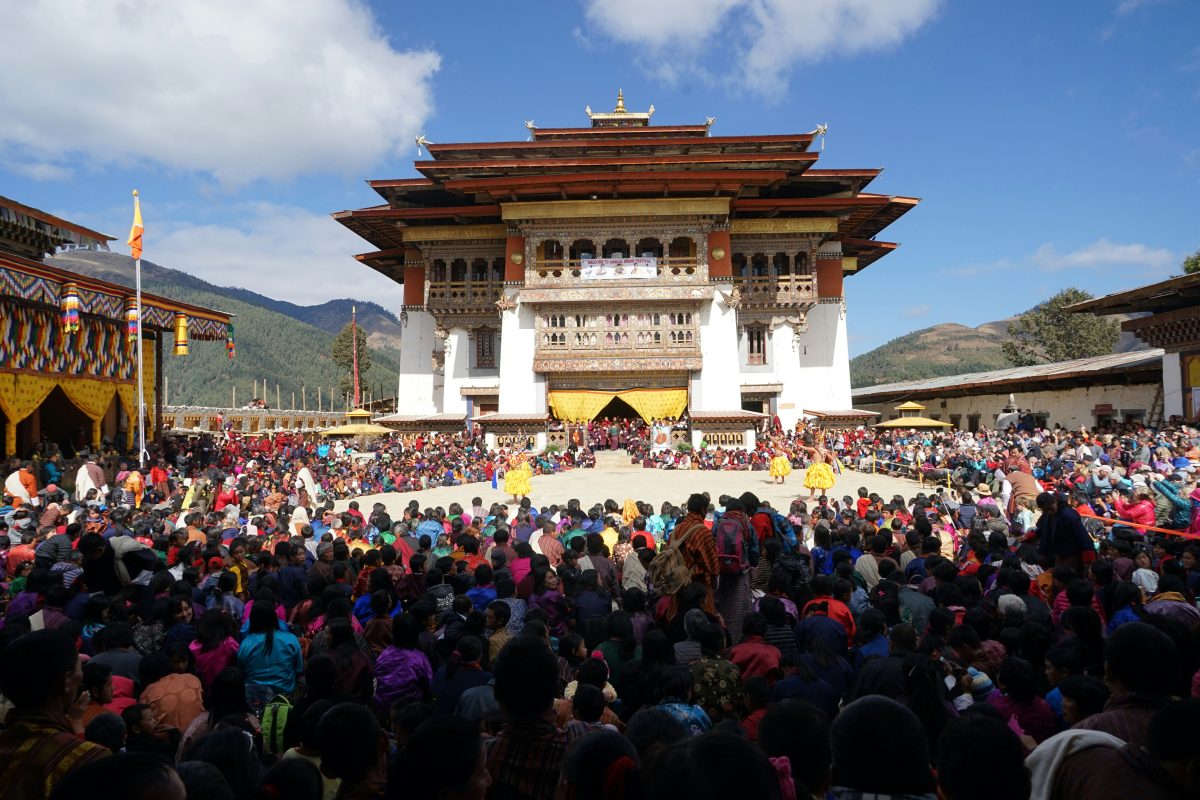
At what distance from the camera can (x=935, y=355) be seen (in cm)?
12319

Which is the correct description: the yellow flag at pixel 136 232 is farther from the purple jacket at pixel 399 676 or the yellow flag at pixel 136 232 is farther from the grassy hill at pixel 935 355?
the grassy hill at pixel 935 355

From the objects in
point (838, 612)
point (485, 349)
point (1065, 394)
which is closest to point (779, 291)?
point (1065, 394)

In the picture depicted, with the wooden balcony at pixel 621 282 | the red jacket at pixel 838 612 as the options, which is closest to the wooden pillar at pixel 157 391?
the wooden balcony at pixel 621 282

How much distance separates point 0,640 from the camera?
4594 millimetres

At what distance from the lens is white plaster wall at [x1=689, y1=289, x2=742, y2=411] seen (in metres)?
29.1

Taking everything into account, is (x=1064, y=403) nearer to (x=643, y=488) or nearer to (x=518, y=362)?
(x=643, y=488)

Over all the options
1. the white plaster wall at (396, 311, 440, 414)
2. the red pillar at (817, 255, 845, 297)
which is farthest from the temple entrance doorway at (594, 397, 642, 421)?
the red pillar at (817, 255, 845, 297)

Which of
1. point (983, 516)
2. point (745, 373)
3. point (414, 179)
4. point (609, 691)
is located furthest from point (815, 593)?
point (414, 179)

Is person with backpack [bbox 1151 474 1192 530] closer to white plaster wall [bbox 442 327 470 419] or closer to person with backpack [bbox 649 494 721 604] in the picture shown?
person with backpack [bbox 649 494 721 604]

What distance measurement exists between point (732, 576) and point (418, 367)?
29307 millimetres

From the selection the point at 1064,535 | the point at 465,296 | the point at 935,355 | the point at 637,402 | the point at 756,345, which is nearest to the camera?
the point at 1064,535

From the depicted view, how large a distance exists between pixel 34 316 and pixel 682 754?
77.9ft

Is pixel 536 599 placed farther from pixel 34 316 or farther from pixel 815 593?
pixel 34 316

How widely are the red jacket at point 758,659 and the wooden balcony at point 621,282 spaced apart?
2556 cm
